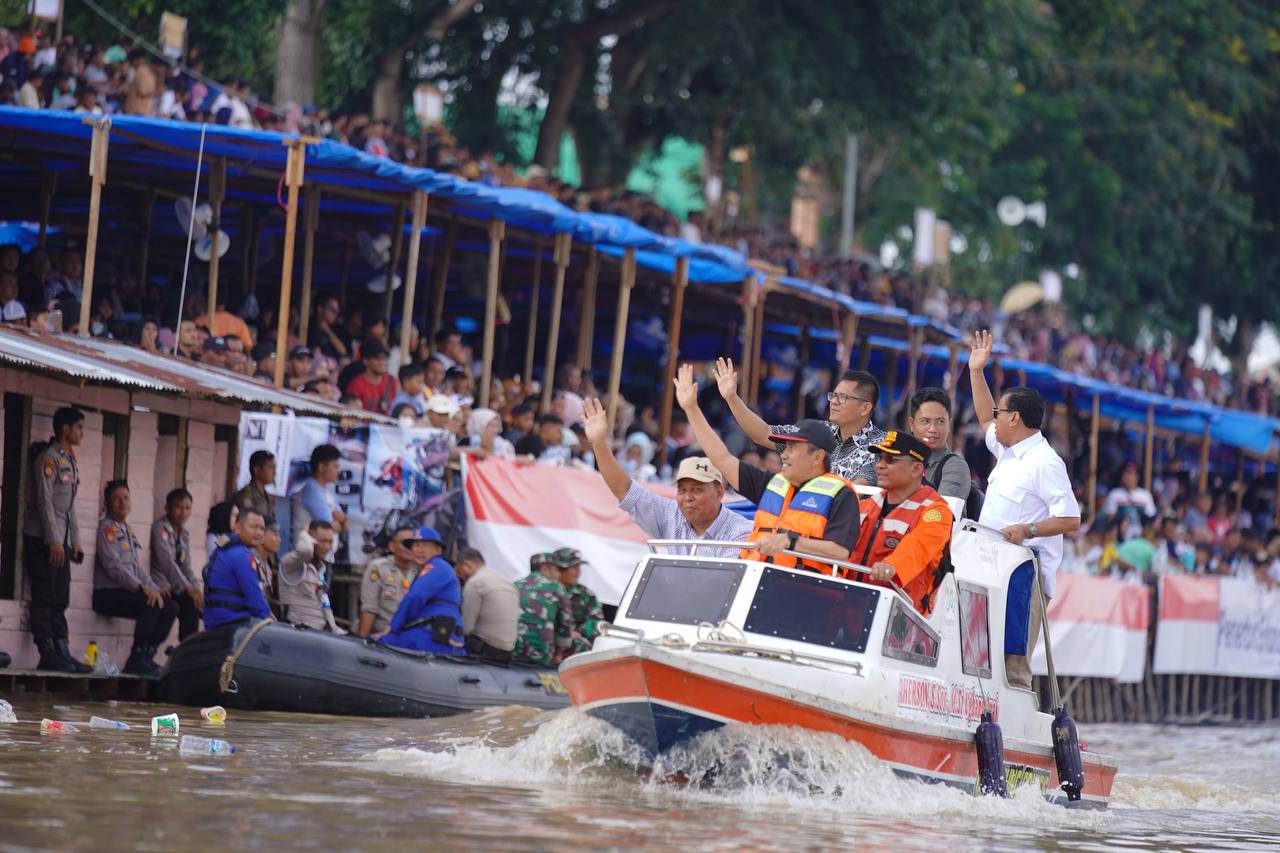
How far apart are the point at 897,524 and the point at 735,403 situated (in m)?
1.29

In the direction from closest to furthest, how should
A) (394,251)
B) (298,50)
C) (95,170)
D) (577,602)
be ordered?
(95,170)
(577,602)
(394,251)
(298,50)

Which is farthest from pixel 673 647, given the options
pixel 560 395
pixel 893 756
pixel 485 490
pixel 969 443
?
pixel 969 443

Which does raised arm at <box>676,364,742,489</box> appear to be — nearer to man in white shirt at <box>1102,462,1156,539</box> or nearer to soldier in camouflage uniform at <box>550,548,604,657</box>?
soldier in camouflage uniform at <box>550,548,604,657</box>

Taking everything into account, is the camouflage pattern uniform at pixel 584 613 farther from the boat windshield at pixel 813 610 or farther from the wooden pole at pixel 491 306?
the boat windshield at pixel 813 610

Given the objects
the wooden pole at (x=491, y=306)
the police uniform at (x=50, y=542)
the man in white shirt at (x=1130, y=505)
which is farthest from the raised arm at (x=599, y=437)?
the man in white shirt at (x=1130, y=505)

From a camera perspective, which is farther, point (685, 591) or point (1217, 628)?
point (1217, 628)

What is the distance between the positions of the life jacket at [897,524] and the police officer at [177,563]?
731 centimetres

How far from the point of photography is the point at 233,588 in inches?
628

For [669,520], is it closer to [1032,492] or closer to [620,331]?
[1032,492]

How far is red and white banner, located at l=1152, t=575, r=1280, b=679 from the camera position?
28.6 metres

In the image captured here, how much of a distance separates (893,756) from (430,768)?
2690 mm

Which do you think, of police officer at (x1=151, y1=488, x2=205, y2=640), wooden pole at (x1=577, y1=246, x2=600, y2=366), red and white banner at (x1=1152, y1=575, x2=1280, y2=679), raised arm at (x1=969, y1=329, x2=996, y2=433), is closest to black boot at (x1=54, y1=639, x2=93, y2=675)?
police officer at (x1=151, y1=488, x2=205, y2=640)

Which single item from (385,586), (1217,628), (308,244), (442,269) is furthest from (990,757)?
(1217,628)

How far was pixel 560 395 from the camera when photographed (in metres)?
22.9
